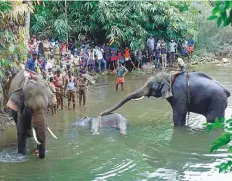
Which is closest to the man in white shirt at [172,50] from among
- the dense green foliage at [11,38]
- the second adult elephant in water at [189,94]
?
the dense green foliage at [11,38]

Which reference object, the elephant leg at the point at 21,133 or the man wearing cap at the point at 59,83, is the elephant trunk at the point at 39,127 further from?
the man wearing cap at the point at 59,83

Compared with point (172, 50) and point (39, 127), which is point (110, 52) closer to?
point (172, 50)

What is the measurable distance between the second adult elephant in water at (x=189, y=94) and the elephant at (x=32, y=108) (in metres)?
2.79

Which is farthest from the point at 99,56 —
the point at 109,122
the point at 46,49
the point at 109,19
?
the point at 109,122

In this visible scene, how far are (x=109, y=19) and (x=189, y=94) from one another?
10.7 meters

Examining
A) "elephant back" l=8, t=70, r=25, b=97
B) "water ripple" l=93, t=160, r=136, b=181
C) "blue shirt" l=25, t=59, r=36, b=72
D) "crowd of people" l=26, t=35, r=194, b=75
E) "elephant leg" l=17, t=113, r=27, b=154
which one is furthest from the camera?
"crowd of people" l=26, t=35, r=194, b=75

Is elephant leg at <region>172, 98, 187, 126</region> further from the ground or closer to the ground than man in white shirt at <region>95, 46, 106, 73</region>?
closer to the ground

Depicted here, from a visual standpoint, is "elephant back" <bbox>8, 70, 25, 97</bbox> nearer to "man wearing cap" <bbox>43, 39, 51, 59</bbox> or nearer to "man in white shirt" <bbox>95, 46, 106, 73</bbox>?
"man wearing cap" <bbox>43, 39, 51, 59</bbox>

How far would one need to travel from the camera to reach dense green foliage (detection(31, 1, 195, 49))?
20781 millimetres

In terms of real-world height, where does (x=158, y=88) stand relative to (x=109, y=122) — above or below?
above

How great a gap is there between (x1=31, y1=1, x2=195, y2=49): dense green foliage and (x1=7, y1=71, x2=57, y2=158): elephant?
39.2 ft

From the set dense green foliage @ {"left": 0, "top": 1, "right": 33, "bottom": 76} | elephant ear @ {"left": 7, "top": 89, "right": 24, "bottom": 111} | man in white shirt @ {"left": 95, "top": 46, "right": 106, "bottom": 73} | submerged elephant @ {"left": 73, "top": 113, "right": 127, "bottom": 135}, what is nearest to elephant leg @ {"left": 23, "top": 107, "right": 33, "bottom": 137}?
elephant ear @ {"left": 7, "top": 89, "right": 24, "bottom": 111}

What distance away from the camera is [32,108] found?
326 inches

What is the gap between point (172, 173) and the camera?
8188 millimetres
